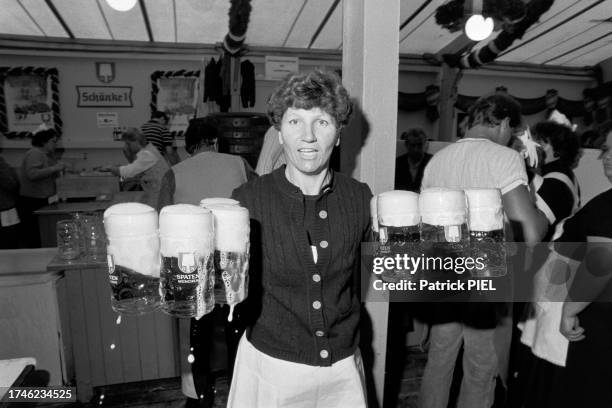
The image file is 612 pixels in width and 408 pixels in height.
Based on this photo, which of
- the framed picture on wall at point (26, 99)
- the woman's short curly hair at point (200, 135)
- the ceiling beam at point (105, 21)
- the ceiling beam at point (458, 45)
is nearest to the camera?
the woman's short curly hair at point (200, 135)

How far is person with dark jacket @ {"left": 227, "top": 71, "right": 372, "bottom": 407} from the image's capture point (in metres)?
1.13

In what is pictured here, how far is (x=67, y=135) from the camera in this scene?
23.2 feet

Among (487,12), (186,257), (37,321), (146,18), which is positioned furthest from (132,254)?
(146,18)

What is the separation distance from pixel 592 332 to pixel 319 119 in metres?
1.41

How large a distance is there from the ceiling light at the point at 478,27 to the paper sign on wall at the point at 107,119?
19.0 ft

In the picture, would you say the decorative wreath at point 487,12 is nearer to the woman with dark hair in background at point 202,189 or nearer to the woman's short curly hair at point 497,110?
the woman's short curly hair at point 497,110

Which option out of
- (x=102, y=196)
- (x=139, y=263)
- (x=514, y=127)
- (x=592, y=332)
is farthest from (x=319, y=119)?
(x=102, y=196)

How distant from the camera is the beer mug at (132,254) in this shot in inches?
36.5

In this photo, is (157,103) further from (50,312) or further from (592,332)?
(592,332)

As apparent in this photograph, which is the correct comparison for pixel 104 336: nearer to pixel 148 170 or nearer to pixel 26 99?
pixel 148 170

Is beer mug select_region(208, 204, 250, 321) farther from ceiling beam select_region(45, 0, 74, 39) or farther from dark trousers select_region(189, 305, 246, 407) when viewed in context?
ceiling beam select_region(45, 0, 74, 39)

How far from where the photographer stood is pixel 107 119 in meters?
7.18

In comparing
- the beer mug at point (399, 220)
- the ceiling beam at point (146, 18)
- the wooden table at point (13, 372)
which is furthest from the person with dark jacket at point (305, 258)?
the ceiling beam at point (146, 18)

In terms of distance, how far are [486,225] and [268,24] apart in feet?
19.3
